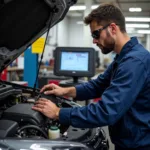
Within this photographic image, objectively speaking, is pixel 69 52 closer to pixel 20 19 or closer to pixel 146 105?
pixel 20 19

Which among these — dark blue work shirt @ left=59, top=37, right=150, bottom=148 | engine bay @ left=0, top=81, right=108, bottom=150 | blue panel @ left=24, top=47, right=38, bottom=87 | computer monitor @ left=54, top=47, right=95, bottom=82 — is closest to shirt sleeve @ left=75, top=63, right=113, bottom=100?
engine bay @ left=0, top=81, right=108, bottom=150

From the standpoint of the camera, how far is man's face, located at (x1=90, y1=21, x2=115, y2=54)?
1.75 meters

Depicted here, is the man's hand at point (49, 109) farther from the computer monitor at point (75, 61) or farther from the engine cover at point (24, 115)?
the computer monitor at point (75, 61)

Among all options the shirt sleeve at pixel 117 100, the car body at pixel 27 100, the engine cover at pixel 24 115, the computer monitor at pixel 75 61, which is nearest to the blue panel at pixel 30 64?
the computer monitor at pixel 75 61

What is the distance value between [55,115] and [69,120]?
0.11 metres

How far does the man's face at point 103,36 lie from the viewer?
5.74 ft

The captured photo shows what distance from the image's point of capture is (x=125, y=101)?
61.2 inches

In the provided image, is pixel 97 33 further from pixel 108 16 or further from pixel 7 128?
pixel 7 128

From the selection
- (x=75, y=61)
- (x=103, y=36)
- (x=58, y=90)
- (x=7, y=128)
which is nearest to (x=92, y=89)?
(x=58, y=90)

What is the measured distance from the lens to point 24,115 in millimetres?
1771

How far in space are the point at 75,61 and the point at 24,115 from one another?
180cm

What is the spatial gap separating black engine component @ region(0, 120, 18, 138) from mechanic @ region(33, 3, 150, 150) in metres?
0.21

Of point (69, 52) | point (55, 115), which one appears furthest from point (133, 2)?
point (55, 115)

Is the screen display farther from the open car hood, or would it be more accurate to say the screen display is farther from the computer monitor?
the open car hood
